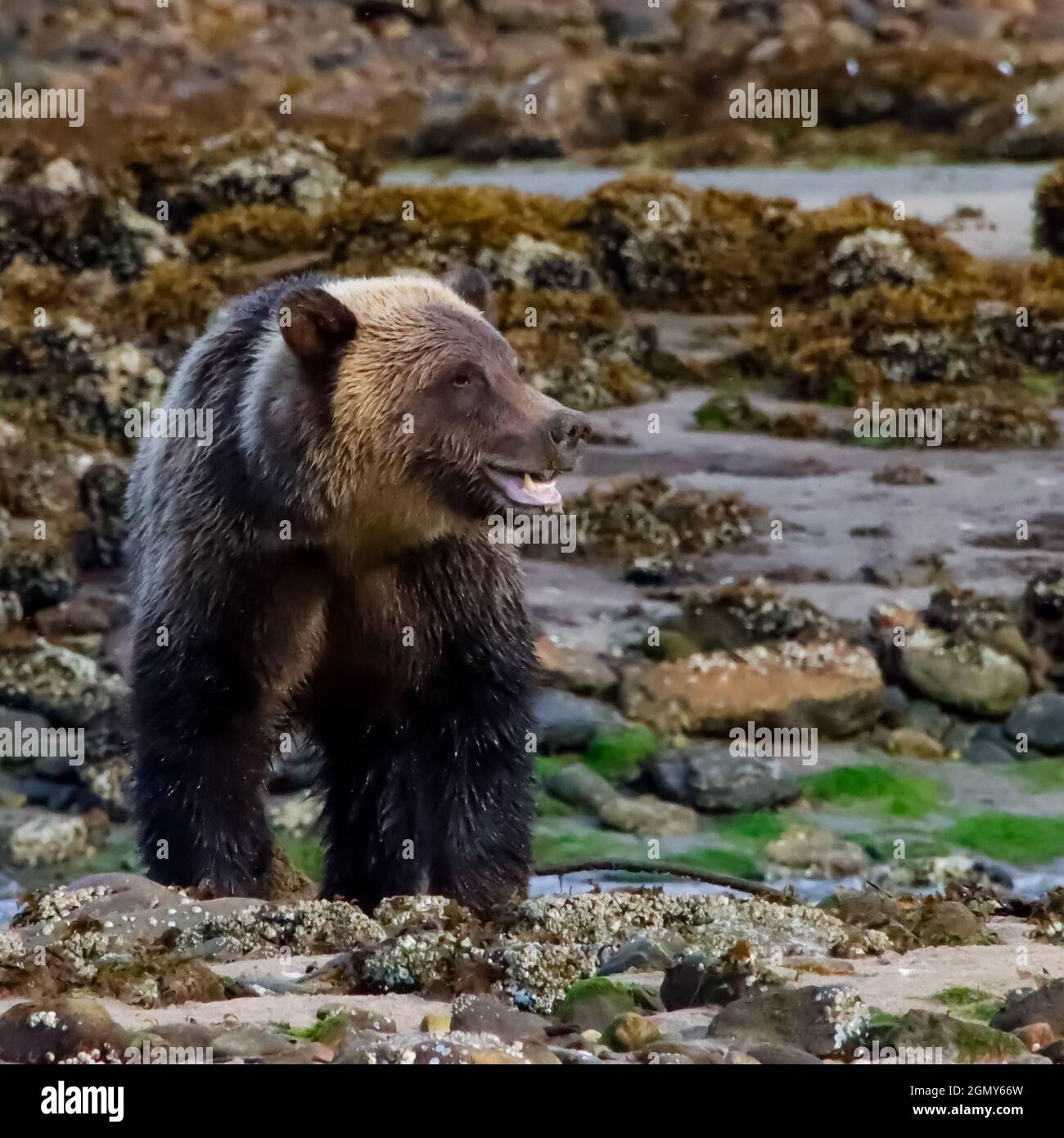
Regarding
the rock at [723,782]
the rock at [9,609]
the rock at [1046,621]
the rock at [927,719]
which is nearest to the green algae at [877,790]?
the rock at [723,782]

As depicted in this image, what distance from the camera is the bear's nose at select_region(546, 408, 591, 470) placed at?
841 cm

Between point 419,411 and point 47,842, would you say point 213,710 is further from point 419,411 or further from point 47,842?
point 47,842

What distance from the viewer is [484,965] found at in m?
7.69

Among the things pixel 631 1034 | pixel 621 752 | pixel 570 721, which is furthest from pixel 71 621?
pixel 631 1034

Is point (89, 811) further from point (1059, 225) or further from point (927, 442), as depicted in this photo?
point (1059, 225)

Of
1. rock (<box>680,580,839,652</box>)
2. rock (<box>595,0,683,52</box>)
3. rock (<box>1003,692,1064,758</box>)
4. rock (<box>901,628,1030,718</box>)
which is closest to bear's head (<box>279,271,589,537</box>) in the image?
rock (<box>1003,692,1064,758</box>)

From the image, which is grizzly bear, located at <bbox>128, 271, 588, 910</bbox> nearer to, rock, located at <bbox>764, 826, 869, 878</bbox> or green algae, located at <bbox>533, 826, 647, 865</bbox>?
green algae, located at <bbox>533, 826, 647, 865</bbox>

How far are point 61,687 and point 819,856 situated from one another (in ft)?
16.6

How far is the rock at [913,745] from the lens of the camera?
47.4ft

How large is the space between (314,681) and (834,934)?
7.75 feet

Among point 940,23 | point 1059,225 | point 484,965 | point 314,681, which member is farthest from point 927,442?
point 940,23

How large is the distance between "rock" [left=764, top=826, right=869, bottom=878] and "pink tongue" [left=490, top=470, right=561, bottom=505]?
4.66 meters

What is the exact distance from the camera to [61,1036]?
646 centimetres

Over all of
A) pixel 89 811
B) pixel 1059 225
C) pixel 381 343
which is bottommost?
pixel 89 811
